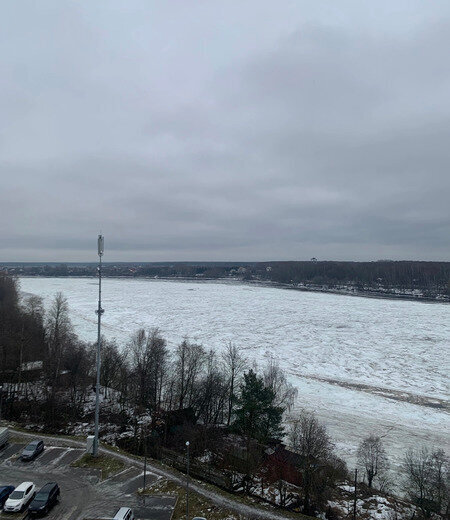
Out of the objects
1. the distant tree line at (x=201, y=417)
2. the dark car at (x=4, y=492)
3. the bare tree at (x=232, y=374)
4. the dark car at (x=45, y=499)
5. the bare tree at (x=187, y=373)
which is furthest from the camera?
the bare tree at (x=187, y=373)

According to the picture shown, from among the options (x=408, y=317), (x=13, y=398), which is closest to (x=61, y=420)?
(x=13, y=398)

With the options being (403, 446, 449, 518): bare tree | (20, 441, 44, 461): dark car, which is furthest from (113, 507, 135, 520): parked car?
(403, 446, 449, 518): bare tree

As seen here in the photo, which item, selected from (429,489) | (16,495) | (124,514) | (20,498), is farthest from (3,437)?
A: (429,489)

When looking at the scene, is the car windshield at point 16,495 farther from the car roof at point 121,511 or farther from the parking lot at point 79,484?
the car roof at point 121,511

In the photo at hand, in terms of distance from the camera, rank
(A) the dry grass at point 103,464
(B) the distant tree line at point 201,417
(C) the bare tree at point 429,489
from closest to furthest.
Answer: (A) the dry grass at point 103,464
(C) the bare tree at point 429,489
(B) the distant tree line at point 201,417

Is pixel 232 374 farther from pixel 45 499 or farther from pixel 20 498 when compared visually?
pixel 20 498

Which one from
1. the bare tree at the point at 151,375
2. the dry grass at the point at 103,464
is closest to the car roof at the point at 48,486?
the dry grass at the point at 103,464
